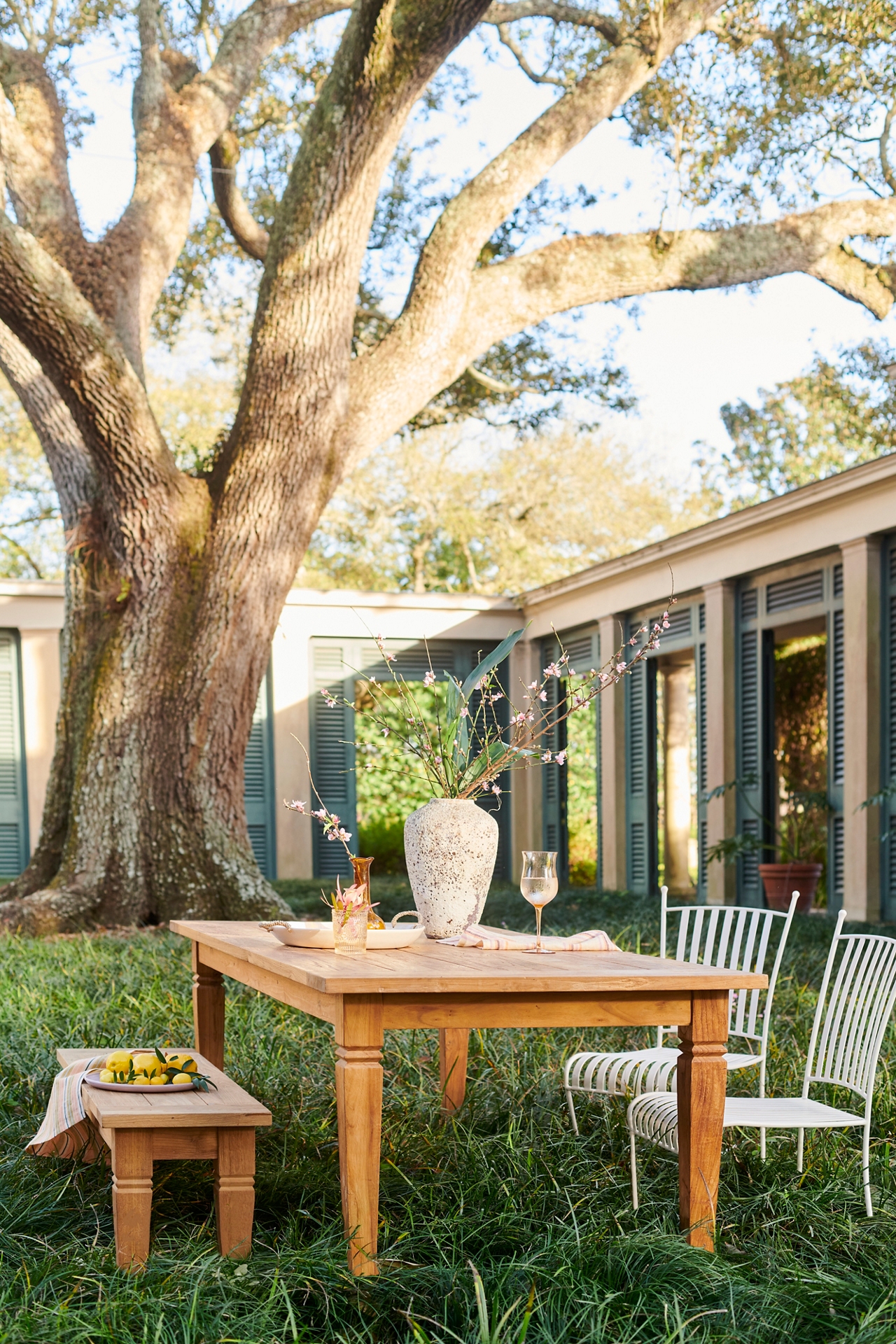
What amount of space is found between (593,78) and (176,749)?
16.3ft

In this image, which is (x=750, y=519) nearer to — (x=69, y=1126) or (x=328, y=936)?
(x=328, y=936)

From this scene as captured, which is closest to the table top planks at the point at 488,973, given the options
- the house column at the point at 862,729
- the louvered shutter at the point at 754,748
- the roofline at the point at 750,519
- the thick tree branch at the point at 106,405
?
the thick tree branch at the point at 106,405

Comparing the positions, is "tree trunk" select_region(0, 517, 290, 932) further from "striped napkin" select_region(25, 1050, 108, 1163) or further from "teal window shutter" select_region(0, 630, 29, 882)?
"teal window shutter" select_region(0, 630, 29, 882)

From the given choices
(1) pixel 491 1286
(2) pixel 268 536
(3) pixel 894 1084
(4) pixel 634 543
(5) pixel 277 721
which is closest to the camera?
(1) pixel 491 1286

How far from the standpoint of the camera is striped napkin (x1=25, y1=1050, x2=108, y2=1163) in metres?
3.61

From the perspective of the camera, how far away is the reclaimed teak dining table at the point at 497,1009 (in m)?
2.91

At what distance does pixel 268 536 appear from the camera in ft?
28.4

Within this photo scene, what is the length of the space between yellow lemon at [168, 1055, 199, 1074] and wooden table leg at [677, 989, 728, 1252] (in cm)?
131

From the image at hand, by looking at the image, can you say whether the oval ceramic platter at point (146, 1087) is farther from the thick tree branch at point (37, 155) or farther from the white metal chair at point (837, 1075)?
the thick tree branch at point (37, 155)

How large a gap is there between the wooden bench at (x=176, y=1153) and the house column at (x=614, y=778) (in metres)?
9.90

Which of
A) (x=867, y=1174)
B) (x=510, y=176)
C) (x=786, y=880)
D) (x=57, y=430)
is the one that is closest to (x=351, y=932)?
→ (x=867, y=1174)

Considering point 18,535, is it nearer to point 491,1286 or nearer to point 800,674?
point 800,674

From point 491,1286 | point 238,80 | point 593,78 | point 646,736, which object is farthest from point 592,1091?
point 646,736

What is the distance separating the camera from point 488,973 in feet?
9.75
